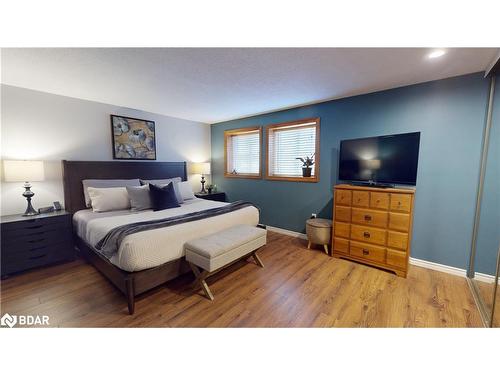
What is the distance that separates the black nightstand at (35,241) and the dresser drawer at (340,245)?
11.7 feet

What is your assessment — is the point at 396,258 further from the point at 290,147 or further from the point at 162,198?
the point at 162,198

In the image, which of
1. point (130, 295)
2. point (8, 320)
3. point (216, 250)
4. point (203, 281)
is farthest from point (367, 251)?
point (8, 320)

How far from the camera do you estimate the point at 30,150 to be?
256 cm

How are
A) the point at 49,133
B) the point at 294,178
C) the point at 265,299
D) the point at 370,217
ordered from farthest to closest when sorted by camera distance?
1. the point at 294,178
2. the point at 49,133
3. the point at 370,217
4. the point at 265,299

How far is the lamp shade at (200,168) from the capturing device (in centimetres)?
431

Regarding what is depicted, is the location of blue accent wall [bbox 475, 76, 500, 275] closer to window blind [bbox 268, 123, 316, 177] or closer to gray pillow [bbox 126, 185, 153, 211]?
window blind [bbox 268, 123, 316, 177]

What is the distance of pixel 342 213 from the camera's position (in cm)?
261

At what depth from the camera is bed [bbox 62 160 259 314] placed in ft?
5.39

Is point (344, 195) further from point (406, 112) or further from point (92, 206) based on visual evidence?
point (92, 206)

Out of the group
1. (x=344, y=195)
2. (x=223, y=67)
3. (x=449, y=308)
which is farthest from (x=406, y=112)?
(x=223, y=67)

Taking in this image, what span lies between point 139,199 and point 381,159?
3.32 m

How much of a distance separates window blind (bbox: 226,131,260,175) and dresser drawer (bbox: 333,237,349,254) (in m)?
2.01

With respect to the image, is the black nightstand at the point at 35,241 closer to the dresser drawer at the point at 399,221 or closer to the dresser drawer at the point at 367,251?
the dresser drawer at the point at 367,251
